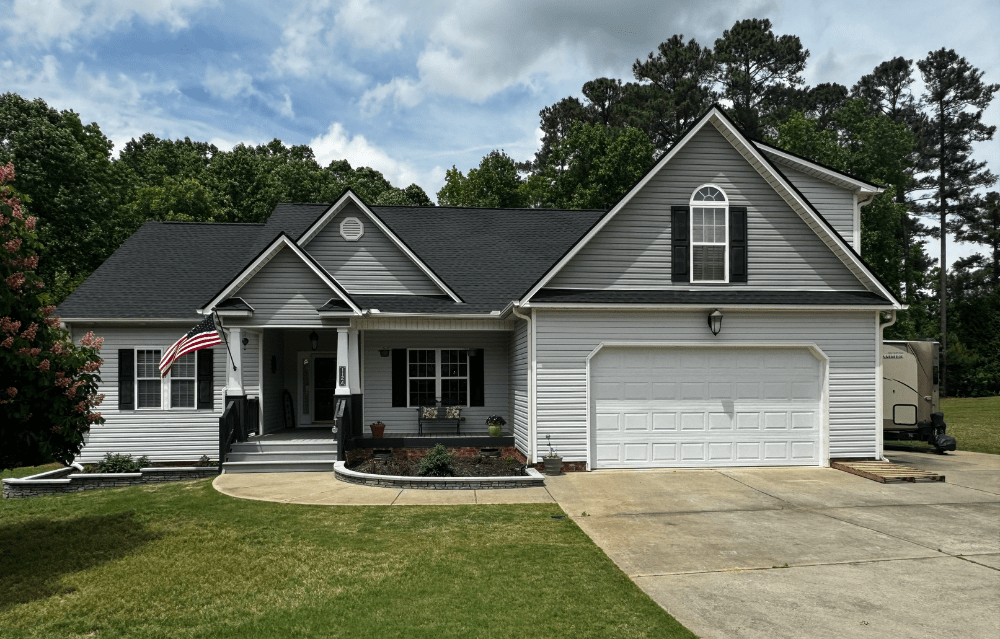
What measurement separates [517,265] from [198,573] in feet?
40.4

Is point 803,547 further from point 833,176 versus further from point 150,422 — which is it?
point 150,422

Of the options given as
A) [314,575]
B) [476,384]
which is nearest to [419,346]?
[476,384]

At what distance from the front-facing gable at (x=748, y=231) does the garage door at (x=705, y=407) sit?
1558 millimetres

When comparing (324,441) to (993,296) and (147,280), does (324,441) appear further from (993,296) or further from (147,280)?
(993,296)

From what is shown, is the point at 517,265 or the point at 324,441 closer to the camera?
the point at 324,441

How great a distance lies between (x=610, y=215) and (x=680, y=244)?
1638 millimetres

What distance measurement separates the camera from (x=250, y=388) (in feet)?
49.8

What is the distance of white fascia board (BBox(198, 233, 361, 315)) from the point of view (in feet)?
45.4

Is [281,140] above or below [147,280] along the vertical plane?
above

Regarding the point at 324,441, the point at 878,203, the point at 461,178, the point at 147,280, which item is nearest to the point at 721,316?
the point at 324,441

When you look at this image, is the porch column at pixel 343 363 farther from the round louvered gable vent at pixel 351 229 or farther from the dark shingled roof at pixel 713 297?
the dark shingled roof at pixel 713 297


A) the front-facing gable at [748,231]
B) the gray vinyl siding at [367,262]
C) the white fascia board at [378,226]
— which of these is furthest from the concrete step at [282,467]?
the front-facing gable at [748,231]

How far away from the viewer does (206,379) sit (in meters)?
15.9

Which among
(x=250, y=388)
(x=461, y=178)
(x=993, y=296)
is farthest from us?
(x=461, y=178)
